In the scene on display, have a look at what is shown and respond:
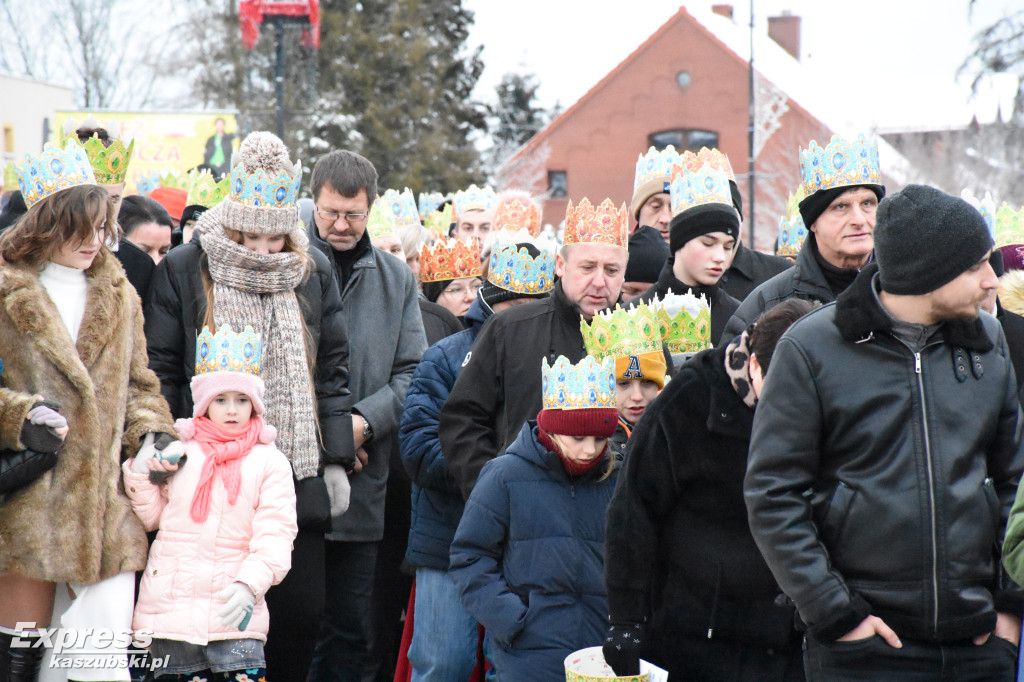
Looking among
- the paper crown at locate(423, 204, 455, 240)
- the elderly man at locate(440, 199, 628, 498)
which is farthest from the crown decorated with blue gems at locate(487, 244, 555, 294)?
the paper crown at locate(423, 204, 455, 240)

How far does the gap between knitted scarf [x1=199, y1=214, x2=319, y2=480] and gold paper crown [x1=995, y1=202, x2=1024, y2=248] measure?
3339 millimetres

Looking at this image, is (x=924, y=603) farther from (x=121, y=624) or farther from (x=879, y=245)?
(x=121, y=624)

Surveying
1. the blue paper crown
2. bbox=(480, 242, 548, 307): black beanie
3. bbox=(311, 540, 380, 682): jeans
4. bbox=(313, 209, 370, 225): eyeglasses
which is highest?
the blue paper crown

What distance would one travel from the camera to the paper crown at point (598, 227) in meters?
5.73

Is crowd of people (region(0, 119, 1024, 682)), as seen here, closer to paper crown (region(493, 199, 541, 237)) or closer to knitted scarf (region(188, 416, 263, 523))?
knitted scarf (region(188, 416, 263, 523))

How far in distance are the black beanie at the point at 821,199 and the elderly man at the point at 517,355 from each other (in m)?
0.83

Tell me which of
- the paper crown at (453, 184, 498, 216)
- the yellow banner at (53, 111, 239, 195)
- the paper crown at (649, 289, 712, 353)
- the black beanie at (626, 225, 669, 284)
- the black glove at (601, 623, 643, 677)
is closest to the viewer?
the black glove at (601, 623, 643, 677)

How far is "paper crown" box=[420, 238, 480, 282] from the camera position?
770 centimetres

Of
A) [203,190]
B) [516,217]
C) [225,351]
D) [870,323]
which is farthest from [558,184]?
[870,323]

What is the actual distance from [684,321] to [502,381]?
816 millimetres

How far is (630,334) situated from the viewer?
4949 mm

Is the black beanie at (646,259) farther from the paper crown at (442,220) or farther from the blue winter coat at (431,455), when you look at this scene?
the paper crown at (442,220)

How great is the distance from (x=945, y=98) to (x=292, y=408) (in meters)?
48.9

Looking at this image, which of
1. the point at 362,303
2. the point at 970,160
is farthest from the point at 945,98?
the point at 362,303
